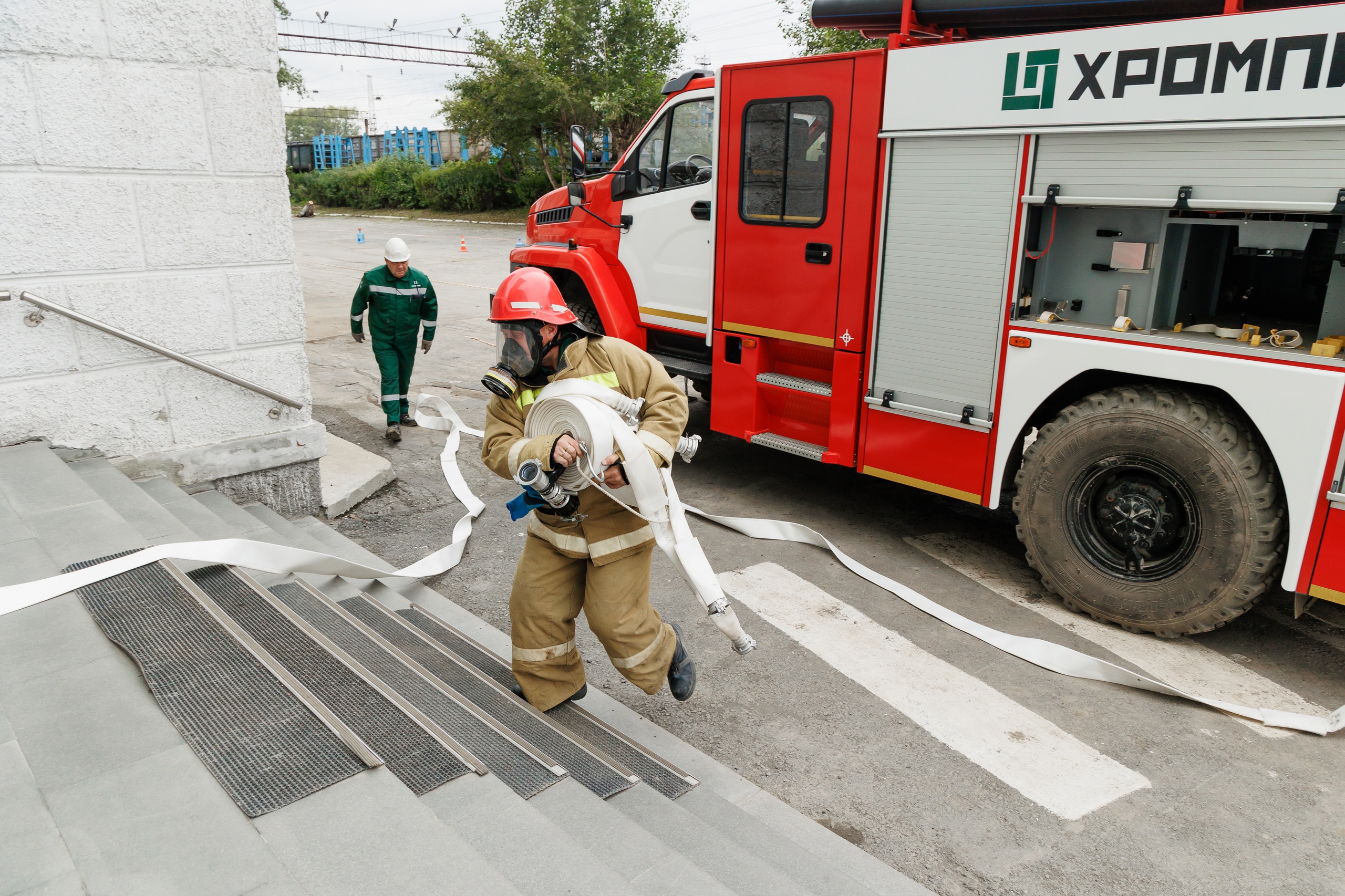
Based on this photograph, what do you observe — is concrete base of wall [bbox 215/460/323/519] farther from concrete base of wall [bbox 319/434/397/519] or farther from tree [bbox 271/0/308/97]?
tree [bbox 271/0/308/97]

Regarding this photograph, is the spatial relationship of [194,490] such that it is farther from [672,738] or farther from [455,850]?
[455,850]

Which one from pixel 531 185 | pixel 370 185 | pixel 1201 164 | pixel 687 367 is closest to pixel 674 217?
pixel 687 367

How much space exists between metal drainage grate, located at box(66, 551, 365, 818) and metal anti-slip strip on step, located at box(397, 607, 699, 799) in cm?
105

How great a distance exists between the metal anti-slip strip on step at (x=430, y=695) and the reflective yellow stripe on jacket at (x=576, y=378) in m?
1.12

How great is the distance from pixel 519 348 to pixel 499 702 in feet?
4.52

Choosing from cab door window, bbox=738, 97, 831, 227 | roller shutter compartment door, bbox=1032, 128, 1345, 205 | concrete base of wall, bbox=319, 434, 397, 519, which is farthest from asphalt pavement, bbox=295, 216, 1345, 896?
roller shutter compartment door, bbox=1032, 128, 1345, 205

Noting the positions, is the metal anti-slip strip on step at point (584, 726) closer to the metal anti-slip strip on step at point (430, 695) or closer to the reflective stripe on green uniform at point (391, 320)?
the metal anti-slip strip on step at point (430, 695)

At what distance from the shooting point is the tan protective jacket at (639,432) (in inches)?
133

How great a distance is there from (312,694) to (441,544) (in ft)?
9.86

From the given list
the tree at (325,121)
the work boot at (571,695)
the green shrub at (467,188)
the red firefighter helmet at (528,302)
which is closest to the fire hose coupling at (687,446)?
the red firefighter helmet at (528,302)

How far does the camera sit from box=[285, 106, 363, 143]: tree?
102438mm

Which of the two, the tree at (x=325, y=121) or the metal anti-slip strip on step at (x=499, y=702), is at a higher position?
the tree at (x=325, y=121)

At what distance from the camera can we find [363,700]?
307cm

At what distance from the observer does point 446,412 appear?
27.4 feet
